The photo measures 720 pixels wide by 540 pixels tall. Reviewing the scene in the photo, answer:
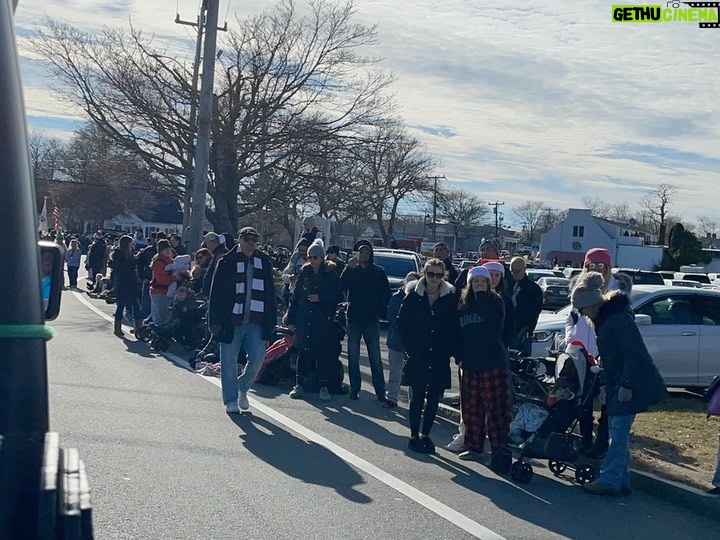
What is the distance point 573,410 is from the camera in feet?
24.9

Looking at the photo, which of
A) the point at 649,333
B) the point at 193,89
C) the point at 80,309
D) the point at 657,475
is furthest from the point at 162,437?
the point at 193,89

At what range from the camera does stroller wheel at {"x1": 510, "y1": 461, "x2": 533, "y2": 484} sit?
7.42 meters

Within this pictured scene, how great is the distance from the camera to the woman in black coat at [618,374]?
23.2ft

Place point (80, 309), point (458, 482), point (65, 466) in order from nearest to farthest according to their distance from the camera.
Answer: point (65, 466)
point (458, 482)
point (80, 309)

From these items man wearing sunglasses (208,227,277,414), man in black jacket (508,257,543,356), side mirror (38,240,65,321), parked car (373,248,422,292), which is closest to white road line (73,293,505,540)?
man wearing sunglasses (208,227,277,414)

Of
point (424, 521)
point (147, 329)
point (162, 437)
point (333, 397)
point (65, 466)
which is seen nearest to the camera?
point (65, 466)

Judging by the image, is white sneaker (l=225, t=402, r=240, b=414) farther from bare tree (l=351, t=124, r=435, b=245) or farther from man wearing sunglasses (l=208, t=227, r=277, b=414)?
bare tree (l=351, t=124, r=435, b=245)

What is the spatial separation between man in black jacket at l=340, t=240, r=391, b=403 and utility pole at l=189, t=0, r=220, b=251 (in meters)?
11.6

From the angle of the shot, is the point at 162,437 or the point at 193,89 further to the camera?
the point at 193,89

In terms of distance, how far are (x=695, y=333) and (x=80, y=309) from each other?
14.6 m

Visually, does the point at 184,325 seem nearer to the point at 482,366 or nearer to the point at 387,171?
the point at 482,366

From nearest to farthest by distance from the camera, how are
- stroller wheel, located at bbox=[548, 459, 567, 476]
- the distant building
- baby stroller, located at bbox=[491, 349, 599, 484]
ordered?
baby stroller, located at bbox=[491, 349, 599, 484] → stroller wheel, located at bbox=[548, 459, 567, 476] → the distant building

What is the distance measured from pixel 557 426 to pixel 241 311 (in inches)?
145

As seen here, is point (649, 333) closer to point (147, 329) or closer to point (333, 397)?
point (333, 397)
